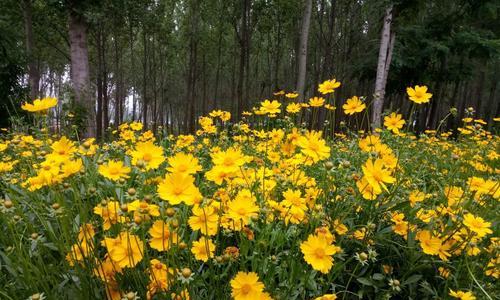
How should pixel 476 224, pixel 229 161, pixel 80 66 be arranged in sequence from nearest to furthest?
pixel 229 161 → pixel 476 224 → pixel 80 66

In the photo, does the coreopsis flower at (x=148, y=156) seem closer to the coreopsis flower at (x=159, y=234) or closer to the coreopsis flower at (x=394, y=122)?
the coreopsis flower at (x=159, y=234)

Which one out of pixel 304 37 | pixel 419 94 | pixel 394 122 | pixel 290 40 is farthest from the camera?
pixel 290 40

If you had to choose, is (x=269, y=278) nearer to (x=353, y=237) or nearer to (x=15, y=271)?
(x=353, y=237)

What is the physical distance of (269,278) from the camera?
1306 millimetres

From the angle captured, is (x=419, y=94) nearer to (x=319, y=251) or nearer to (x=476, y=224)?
(x=476, y=224)

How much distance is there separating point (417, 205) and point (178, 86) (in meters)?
29.3

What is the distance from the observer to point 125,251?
3.43 feet

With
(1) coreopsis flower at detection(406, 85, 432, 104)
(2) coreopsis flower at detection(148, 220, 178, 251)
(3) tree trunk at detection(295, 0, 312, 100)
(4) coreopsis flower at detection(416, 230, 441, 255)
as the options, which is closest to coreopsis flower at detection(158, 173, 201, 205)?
(2) coreopsis flower at detection(148, 220, 178, 251)

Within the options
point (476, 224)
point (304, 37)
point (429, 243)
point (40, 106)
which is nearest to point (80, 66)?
point (304, 37)

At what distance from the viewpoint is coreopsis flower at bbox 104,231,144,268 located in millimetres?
1003

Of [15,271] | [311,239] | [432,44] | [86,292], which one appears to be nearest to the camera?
[311,239]

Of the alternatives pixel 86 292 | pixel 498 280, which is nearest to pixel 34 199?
pixel 86 292

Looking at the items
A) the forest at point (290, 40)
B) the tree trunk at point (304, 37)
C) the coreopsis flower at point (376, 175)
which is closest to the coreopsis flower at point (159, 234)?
the coreopsis flower at point (376, 175)

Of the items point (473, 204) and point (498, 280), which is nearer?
point (498, 280)
